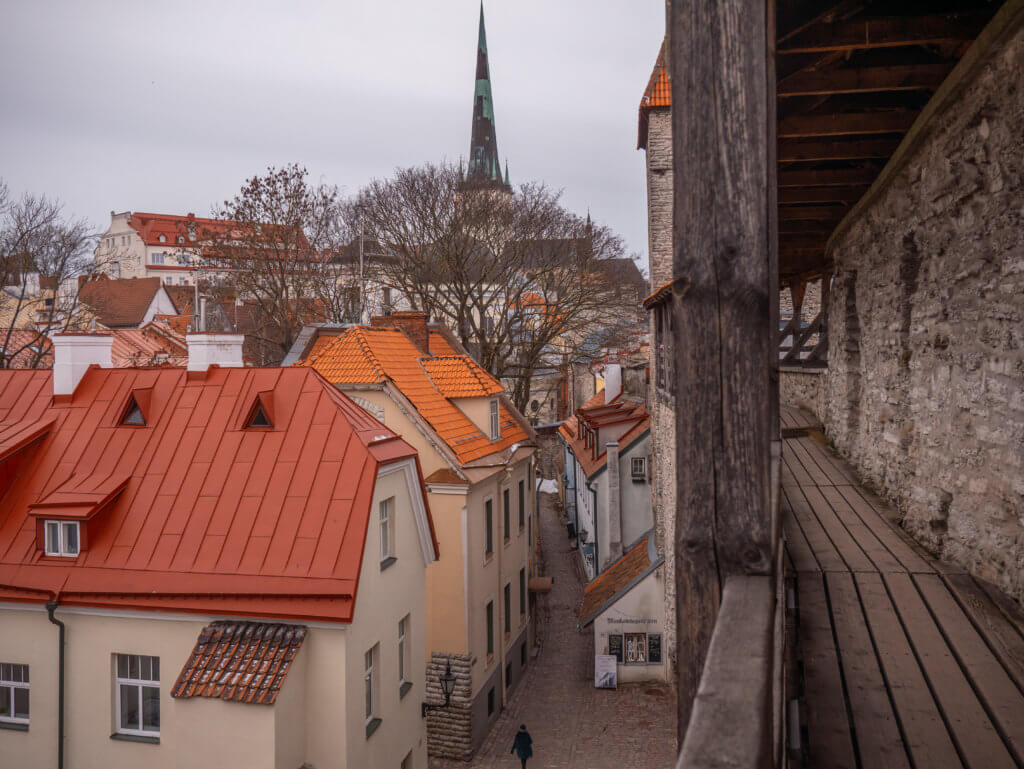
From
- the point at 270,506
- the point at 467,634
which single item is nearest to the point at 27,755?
the point at 270,506

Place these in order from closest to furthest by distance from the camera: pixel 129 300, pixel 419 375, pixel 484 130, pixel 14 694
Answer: pixel 14 694 < pixel 419 375 < pixel 129 300 < pixel 484 130

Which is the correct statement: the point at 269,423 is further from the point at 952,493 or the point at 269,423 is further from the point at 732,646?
the point at 732,646

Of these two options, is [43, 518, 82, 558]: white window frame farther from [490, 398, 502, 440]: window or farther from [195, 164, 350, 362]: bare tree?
[195, 164, 350, 362]: bare tree

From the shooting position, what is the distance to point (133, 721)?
8.27 metres

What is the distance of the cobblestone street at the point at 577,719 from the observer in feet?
41.8

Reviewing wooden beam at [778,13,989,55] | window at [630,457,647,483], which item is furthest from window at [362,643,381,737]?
window at [630,457,647,483]

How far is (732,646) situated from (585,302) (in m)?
23.6

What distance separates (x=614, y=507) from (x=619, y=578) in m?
2.25

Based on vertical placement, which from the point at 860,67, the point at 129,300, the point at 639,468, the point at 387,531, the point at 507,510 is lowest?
the point at 507,510

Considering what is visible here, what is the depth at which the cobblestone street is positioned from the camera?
41.8 ft

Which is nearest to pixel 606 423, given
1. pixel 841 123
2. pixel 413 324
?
pixel 413 324

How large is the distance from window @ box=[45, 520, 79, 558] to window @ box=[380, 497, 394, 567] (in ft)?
10.9

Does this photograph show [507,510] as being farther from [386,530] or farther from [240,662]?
[240,662]

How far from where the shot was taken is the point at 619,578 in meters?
16.5
